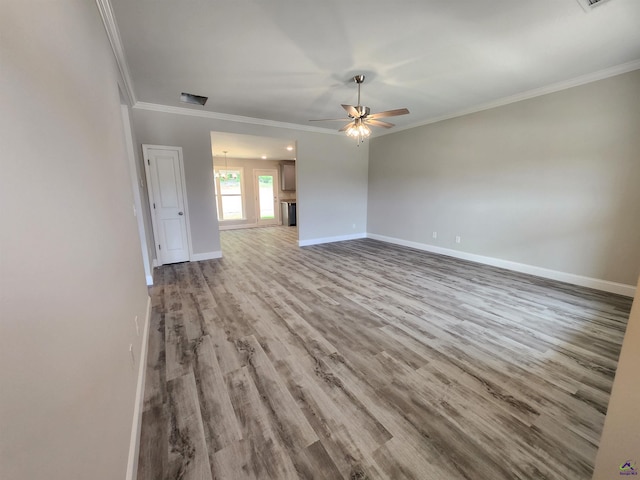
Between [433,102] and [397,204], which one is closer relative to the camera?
[433,102]

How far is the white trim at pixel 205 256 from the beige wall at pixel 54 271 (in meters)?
3.61

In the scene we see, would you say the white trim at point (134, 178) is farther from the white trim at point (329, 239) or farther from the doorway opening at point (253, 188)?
the doorway opening at point (253, 188)

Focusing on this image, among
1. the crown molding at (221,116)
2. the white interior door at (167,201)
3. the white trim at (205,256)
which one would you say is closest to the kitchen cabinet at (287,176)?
the crown molding at (221,116)

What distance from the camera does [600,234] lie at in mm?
3268

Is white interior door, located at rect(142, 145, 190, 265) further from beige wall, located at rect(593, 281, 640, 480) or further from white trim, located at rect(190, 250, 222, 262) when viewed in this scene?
beige wall, located at rect(593, 281, 640, 480)

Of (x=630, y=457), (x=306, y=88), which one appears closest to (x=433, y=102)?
(x=306, y=88)

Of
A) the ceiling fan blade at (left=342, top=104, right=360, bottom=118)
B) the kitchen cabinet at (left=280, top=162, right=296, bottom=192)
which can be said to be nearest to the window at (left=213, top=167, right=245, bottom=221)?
the kitchen cabinet at (left=280, top=162, right=296, bottom=192)

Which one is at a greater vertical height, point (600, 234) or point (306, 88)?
point (306, 88)

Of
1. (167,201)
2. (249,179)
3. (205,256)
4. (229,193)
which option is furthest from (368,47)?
(229,193)

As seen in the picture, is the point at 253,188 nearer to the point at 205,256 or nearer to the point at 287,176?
the point at 287,176

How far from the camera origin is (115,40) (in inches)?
89.7

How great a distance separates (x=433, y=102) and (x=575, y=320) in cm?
353

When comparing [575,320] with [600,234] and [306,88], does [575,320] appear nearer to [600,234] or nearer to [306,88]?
[600,234]

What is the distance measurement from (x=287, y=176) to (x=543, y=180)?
7.47 metres
